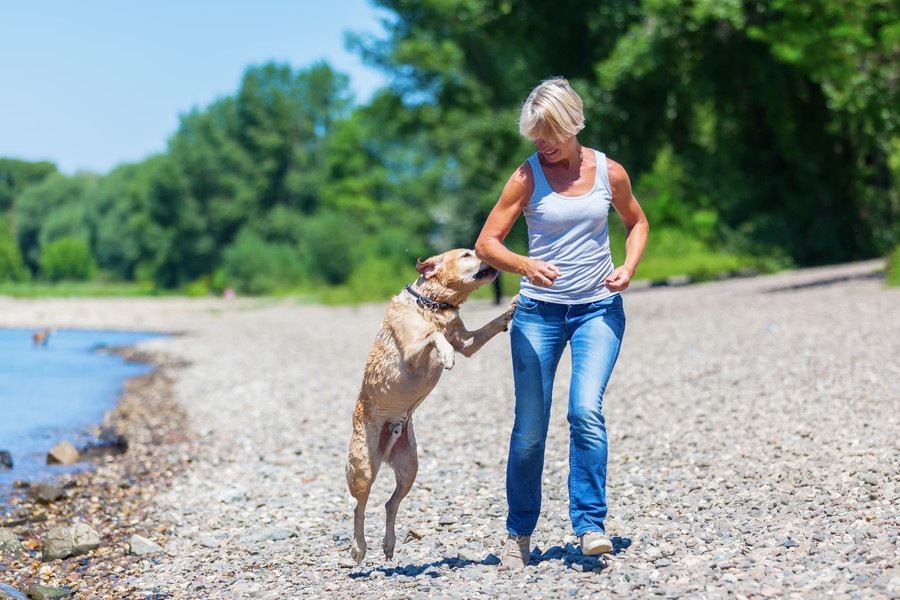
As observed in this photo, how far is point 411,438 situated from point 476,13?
21683 millimetres

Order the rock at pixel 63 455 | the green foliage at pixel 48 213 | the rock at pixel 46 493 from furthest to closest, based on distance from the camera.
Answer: the green foliage at pixel 48 213, the rock at pixel 63 455, the rock at pixel 46 493

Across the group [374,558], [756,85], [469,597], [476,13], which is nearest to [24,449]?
[374,558]

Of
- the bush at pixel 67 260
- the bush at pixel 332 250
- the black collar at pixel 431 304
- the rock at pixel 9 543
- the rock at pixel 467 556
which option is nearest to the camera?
the black collar at pixel 431 304

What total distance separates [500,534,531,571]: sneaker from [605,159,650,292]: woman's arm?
155cm

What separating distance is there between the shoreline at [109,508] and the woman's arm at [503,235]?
130 inches

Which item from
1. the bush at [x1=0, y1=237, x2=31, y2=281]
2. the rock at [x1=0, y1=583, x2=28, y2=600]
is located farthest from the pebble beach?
the bush at [x1=0, y1=237, x2=31, y2=281]

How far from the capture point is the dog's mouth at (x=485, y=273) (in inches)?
206

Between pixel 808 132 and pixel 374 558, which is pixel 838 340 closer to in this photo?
pixel 374 558

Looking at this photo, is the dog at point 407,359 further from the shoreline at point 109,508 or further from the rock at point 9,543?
the rock at point 9,543

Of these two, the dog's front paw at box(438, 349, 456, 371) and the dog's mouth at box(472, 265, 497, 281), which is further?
the dog's mouth at box(472, 265, 497, 281)

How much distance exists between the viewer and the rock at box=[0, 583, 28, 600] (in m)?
5.67

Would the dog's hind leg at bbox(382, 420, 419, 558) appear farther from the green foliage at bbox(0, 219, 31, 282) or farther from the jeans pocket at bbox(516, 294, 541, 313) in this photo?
the green foliage at bbox(0, 219, 31, 282)

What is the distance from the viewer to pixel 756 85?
25.8 meters

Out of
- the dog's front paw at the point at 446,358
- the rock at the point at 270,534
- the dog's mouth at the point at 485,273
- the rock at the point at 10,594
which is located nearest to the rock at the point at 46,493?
the rock at the point at 270,534
